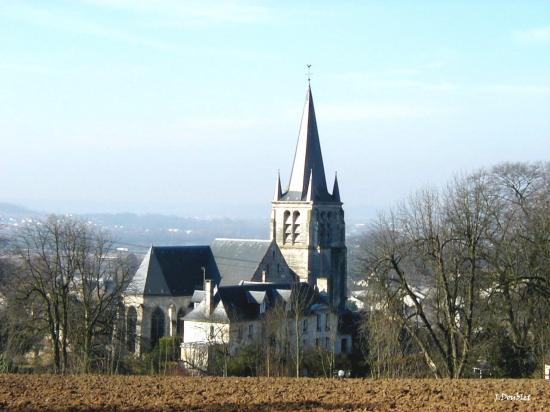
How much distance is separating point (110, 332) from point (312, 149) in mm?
30075

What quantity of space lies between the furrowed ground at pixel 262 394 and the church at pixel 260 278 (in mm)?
20994

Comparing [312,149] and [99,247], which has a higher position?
[312,149]

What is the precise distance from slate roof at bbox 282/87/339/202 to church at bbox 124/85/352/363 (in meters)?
Result: 0.07

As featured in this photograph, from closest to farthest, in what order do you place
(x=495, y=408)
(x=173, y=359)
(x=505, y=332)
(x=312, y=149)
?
(x=495, y=408) < (x=505, y=332) < (x=173, y=359) < (x=312, y=149)

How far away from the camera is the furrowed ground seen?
1720 centimetres

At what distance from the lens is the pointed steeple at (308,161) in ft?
225

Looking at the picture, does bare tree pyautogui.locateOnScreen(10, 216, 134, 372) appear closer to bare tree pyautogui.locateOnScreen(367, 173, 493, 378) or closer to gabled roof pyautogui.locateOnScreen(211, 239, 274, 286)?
bare tree pyautogui.locateOnScreen(367, 173, 493, 378)

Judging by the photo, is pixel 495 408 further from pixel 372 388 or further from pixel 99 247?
pixel 99 247

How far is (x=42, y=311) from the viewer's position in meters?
40.9

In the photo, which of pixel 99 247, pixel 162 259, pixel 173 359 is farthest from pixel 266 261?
pixel 99 247

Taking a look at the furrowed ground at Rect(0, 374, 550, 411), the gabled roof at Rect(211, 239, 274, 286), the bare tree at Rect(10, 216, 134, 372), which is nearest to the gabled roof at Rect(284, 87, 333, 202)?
the gabled roof at Rect(211, 239, 274, 286)

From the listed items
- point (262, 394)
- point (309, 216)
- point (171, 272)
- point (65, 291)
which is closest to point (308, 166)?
point (309, 216)

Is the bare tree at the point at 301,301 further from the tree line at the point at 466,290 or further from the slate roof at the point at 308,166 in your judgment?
the tree line at the point at 466,290

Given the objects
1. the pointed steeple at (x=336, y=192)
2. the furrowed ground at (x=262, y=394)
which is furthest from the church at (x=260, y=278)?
the furrowed ground at (x=262, y=394)
